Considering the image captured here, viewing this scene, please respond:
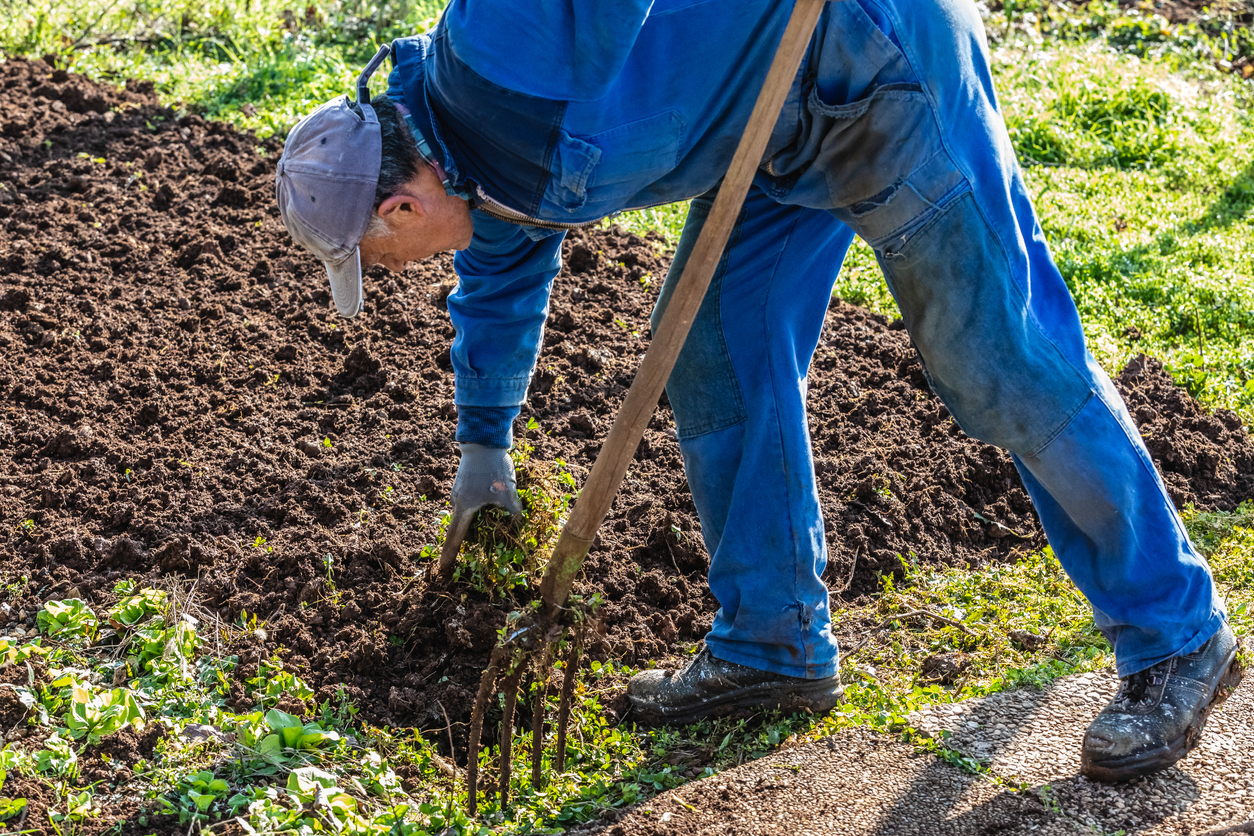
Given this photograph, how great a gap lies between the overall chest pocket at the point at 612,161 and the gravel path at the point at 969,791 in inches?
57.2

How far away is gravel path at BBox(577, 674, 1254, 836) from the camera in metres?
2.58

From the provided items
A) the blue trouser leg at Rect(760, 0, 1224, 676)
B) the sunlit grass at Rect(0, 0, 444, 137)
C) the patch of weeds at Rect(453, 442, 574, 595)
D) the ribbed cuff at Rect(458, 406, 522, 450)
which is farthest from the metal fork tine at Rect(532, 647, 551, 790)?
the sunlit grass at Rect(0, 0, 444, 137)

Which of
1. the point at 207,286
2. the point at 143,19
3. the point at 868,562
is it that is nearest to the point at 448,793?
the point at 868,562

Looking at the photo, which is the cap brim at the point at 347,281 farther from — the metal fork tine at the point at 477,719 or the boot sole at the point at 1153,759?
the boot sole at the point at 1153,759

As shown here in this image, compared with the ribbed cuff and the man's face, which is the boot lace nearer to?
the ribbed cuff

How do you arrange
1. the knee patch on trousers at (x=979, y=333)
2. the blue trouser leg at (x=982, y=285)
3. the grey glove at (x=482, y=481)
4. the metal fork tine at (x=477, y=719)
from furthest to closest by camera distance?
the grey glove at (x=482, y=481), the metal fork tine at (x=477, y=719), the knee patch on trousers at (x=979, y=333), the blue trouser leg at (x=982, y=285)

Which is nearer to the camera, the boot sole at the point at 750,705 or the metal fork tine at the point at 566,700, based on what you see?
the metal fork tine at the point at 566,700

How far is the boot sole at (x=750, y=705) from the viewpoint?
9.98 ft

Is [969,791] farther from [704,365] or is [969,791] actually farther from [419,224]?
[419,224]

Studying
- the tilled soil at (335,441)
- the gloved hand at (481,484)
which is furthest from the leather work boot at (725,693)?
the gloved hand at (481,484)

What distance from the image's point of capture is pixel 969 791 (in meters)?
2.68

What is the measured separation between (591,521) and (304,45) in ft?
18.2

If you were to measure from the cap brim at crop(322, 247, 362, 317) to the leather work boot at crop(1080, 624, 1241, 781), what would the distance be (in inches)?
80.7

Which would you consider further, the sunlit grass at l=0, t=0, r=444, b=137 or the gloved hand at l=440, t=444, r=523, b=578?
the sunlit grass at l=0, t=0, r=444, b=137
